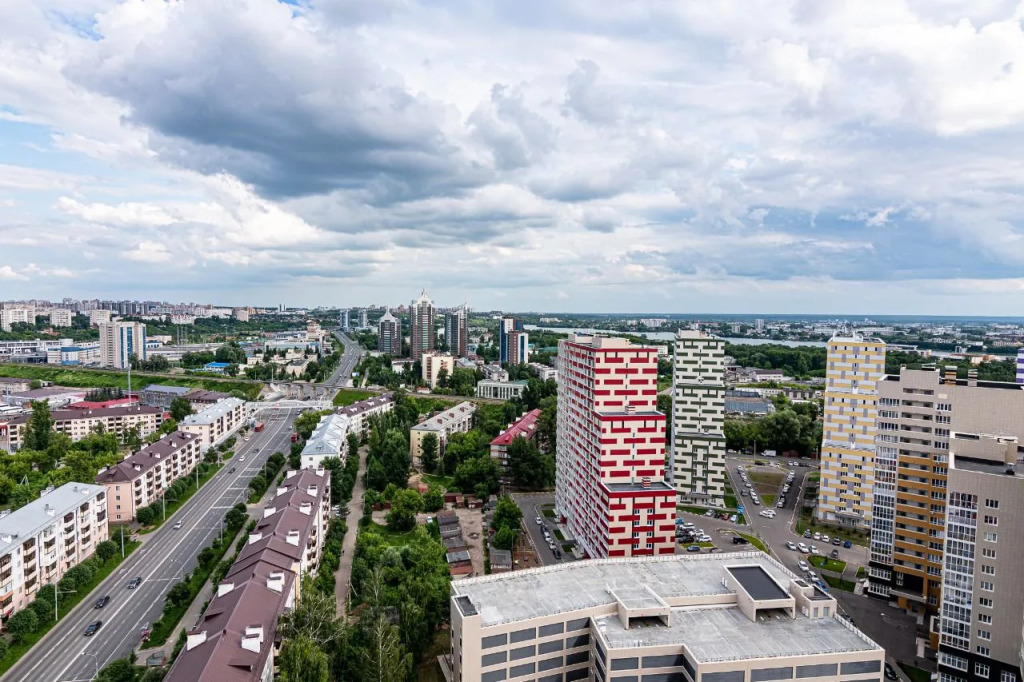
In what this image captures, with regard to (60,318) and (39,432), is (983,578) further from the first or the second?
(60,318)

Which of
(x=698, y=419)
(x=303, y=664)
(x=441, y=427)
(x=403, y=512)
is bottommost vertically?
(x=403, y=512)

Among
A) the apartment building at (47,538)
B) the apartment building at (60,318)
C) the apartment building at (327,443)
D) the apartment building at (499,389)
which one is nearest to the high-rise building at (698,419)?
the apartment building at (327,443)

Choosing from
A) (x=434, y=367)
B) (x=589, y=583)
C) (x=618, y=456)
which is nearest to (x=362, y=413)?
(x=434, y=367)

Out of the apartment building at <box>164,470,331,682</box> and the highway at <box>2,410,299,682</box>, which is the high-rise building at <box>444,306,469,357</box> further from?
the apartment building at <box>164,470,331,682</box>

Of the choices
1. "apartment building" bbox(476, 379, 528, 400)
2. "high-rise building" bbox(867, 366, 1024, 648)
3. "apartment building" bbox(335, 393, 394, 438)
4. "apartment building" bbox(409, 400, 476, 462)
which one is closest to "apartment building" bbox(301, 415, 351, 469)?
"apartment building" bbox(335, 393, 394, 438)

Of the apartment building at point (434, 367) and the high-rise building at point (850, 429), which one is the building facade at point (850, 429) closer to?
the high-rise building at point (850, 429)
